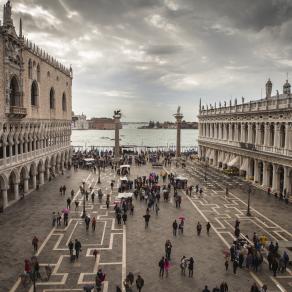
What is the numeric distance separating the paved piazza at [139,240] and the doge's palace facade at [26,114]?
3.22m

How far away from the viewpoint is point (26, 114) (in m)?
30.9

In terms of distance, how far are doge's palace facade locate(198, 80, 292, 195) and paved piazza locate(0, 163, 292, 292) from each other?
3.77 m

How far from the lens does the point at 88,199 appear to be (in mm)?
30797

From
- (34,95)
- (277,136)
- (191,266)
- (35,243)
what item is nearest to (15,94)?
(34,95)

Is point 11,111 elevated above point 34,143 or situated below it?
above

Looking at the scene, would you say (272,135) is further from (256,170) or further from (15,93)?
(15,93)

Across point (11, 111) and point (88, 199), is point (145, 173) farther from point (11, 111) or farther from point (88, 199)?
point (11, 111)

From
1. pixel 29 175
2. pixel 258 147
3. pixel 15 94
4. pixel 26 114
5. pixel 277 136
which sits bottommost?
pixel 29 175

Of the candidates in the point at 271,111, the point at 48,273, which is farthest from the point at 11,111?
the point at 271,111

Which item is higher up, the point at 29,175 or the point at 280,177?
the point at 280,177

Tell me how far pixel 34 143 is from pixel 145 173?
56.0 feet

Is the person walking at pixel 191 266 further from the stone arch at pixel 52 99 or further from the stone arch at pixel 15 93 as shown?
the stone arch at pixel 52 99

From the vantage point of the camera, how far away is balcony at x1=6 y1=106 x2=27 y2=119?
2795 centimetres

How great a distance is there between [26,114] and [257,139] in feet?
83.7
